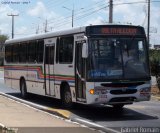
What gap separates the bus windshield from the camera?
14.8 meters

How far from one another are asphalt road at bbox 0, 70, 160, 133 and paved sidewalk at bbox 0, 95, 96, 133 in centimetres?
84

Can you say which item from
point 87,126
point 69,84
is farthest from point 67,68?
point 87,126

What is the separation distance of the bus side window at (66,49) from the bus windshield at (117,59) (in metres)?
1.70

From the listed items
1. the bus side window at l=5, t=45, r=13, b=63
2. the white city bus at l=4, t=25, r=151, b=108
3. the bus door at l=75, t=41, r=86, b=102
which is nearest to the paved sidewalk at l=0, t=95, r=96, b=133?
the bus door at l=75, t=41, r=86, b=102

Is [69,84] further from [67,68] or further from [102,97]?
[102,97]

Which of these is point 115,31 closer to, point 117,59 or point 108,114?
point 117,59

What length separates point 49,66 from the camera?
1858 centimetres

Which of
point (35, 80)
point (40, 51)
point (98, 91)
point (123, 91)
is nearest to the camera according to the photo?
point (98, 91)

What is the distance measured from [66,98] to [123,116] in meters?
2.63

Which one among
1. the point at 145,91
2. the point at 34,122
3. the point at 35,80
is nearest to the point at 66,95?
the point at 145,91

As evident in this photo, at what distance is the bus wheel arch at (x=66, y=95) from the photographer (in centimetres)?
1681

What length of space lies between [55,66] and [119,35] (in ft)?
11.7

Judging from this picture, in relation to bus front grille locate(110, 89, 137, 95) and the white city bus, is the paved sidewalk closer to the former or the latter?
the white city bus

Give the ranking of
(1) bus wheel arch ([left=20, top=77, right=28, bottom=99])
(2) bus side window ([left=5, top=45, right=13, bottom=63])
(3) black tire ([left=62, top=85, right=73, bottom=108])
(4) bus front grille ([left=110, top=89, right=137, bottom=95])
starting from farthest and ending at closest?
(2) bus side window ([left=5, top=45, right=13, bottom=63])
(1) bus wheel arch ([left=20, top=77, right=28, bottom=99])
(3) black tire ([left=62, top=85, right=73, bottom=108])
(4) bus front grille ([left=110, top=89, right=137, bottom=95])
